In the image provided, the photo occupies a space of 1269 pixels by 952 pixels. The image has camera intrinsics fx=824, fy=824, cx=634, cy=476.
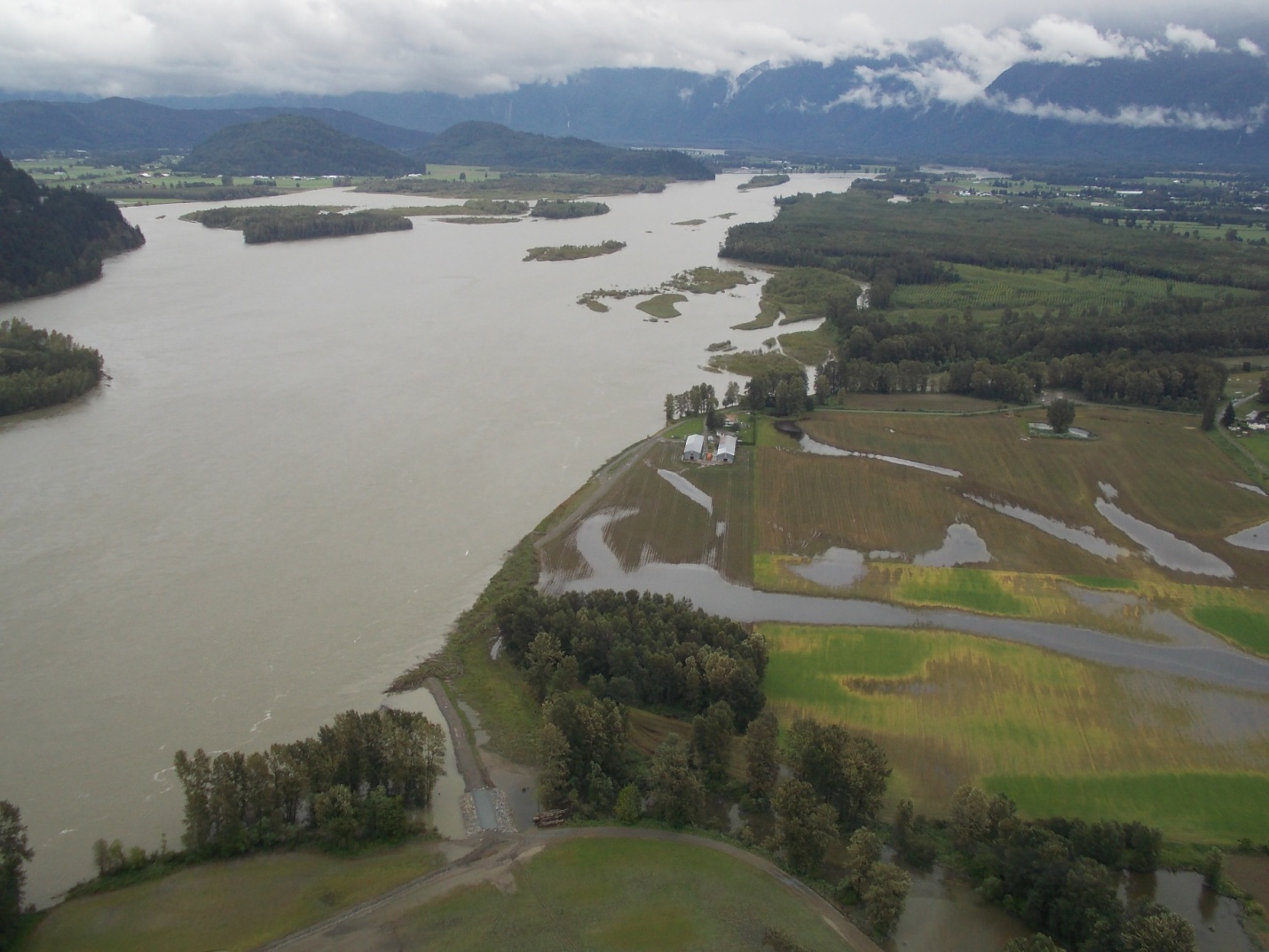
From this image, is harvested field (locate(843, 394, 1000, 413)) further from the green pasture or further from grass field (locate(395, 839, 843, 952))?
grass field (locate(395, 839, 843, 952))

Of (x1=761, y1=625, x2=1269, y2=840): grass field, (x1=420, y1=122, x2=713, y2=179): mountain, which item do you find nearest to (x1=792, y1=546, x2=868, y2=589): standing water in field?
(x1=761, y1=625, x2=1269, y2=840): grass field

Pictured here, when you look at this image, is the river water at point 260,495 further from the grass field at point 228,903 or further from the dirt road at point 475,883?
the dirt road at point 475,883

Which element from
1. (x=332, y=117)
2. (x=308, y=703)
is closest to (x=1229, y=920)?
(x=308, y=703)

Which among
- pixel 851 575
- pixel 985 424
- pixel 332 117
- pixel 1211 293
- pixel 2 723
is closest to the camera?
pixel 2 723

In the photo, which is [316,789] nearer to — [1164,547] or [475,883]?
[475,883]

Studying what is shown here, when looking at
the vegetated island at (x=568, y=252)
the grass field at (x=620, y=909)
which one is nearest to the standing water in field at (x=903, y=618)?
the grass field at (x=620, y=909)

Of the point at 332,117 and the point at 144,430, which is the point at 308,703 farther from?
the point at 332,117

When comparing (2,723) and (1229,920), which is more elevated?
(2,723)
